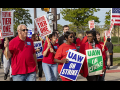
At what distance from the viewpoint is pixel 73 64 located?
4.80 meters

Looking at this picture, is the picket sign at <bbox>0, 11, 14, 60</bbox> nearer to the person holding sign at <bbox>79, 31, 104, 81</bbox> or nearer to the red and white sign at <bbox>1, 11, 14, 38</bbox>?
the red and white sign at <bbox>1, 11, 14, 38</bbox>

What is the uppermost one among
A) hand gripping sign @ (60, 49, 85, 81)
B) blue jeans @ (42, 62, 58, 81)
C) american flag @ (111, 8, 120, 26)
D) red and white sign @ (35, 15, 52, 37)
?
american flag @ (111, 8, 120, 26)

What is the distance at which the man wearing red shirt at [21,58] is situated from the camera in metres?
4.68

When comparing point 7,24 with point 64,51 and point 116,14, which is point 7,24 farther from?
point 116,14

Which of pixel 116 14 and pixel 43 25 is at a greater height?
pixel 116 14

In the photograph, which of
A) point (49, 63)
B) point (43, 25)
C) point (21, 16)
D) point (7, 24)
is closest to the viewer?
point (7, 24)

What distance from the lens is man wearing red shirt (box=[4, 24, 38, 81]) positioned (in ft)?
15.3

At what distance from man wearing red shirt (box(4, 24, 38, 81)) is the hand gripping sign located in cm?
73

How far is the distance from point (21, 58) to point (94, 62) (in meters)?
1.64

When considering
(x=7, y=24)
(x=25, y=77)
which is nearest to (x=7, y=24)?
(x=7, y=24)

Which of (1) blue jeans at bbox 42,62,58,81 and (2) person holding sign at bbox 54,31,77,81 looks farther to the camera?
(1) blue jeans at bbox 42,62,58,81

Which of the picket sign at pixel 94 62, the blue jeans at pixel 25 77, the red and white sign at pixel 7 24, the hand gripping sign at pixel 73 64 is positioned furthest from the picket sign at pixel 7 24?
the picket sign at pixel 94 62

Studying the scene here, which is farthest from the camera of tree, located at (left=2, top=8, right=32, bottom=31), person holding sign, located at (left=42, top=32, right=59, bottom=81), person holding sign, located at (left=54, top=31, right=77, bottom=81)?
tree, located at (left=2, top=8, right=32, bottom=31)

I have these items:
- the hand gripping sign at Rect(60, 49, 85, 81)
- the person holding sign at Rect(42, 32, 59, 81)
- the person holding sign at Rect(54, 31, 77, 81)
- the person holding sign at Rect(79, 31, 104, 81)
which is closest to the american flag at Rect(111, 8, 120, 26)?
the person holding sign at Rect(42, 32, 59, 81)
